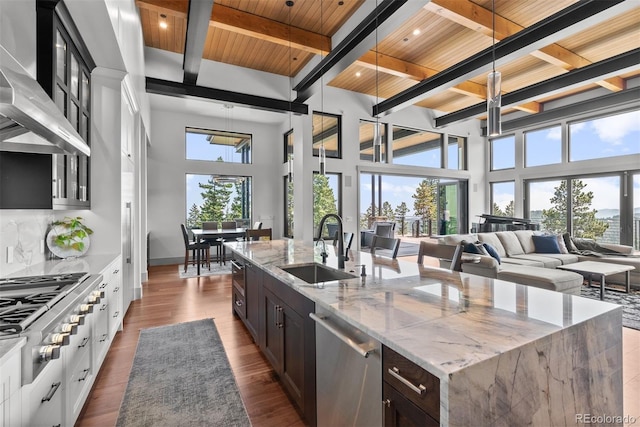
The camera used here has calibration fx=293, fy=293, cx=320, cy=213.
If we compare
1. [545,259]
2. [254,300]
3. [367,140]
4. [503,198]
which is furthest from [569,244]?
[254,300]

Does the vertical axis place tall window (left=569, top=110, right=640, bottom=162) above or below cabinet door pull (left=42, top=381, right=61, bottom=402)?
above

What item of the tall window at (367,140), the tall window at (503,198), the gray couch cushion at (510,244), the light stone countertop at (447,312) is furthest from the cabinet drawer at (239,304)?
the tall window at (503,198)

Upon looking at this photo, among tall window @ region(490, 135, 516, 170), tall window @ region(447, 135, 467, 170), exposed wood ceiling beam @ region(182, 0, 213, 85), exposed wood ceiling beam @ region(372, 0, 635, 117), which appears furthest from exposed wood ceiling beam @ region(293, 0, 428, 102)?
tall window @ region(490, 135, 516, 170)

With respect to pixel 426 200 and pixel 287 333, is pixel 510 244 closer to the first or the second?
pixel 426 200

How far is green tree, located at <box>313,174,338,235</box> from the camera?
6.98 m

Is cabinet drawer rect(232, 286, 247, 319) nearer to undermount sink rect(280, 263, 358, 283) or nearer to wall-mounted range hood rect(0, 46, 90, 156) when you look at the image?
undermount sink rect(280, 263, 358, 283)

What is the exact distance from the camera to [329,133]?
288 inches

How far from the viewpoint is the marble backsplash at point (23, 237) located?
1.96 m

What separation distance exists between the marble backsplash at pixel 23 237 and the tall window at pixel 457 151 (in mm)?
9053

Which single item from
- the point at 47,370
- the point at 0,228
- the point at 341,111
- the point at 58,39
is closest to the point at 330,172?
the point at 341,111

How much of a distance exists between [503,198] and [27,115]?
1005cm

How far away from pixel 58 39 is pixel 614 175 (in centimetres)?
939

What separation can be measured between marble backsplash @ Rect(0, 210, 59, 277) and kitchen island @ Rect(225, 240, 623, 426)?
202cm

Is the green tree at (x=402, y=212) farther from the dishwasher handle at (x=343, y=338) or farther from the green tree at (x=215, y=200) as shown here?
the dishwasher handle at (x=343, y=338)
